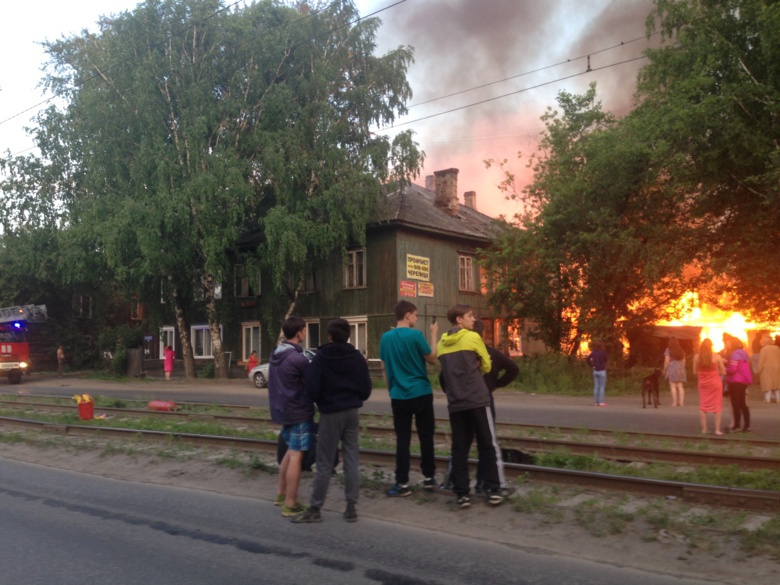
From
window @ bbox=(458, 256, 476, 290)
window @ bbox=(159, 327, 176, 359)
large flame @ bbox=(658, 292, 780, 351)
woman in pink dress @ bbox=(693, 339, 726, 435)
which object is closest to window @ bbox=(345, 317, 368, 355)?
window @ bbox=(458, 256, 476, 290)

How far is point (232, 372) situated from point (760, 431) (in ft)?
90.5

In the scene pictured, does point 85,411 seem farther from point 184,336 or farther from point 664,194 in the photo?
point 664,194

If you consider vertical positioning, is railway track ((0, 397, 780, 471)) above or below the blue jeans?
below

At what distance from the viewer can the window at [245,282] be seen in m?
31.5

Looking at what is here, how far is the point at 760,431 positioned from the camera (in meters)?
13.8

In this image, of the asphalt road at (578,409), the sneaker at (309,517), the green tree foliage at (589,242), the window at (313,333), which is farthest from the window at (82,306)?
the sneaker at (309,517)

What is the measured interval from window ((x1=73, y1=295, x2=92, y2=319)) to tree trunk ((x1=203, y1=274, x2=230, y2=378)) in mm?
13856

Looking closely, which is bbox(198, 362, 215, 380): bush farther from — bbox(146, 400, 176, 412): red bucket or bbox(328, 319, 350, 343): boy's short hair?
bbox(328, 319, 350, 343): boy's short hair

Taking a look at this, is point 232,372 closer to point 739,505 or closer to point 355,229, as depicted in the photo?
point 355,229

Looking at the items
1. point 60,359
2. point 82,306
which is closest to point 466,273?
point 60,359

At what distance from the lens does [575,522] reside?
665 cm

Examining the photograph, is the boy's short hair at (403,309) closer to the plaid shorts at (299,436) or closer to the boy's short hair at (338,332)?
the boy's short hair at (338,332)

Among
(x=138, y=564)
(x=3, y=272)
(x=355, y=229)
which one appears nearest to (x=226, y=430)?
(x=138, y=564)

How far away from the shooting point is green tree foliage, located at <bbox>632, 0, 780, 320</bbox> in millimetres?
20078
